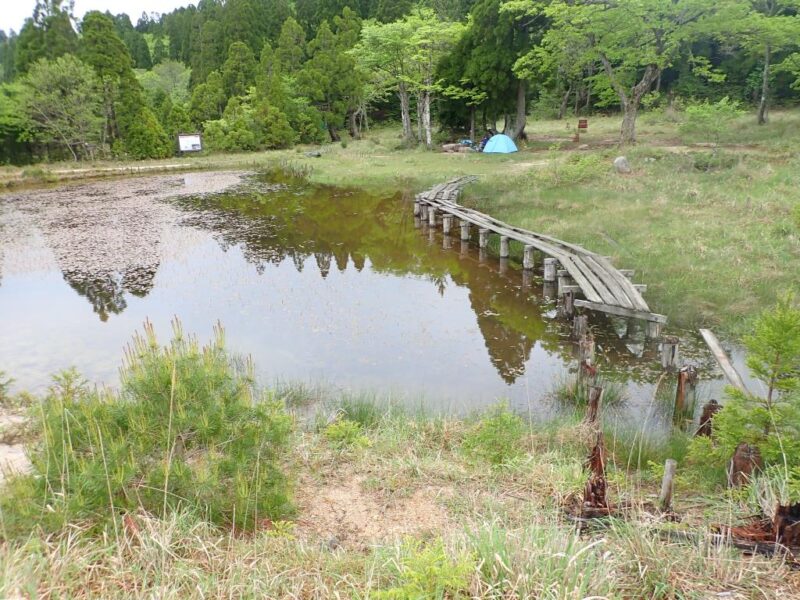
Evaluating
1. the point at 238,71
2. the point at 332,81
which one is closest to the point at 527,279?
the point at 332,81

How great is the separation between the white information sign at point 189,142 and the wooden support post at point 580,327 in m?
31.3

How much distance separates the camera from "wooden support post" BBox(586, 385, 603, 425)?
4941mm

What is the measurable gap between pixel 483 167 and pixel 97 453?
69.5 feet

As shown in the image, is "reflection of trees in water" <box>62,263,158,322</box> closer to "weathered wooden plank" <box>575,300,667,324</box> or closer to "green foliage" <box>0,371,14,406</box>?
"green foliage" <box>0,371,14,406</box>

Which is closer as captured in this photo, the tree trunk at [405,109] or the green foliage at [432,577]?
the green foliage at [432,577]

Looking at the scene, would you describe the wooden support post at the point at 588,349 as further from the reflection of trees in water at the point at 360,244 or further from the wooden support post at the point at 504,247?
the wooden support post at the point at 504,247

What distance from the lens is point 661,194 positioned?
1442cm

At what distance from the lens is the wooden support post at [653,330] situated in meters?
7.78

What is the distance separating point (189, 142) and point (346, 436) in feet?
110

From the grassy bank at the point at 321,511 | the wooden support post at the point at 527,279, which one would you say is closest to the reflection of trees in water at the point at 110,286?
the grassy bank at the point at 321,511

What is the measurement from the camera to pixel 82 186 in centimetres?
2450

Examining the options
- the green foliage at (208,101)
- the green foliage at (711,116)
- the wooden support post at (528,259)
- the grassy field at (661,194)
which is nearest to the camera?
the grassy field at (661,194)

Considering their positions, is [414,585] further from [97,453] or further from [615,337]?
[615,337]

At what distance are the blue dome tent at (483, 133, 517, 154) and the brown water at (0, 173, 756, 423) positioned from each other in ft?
32.2
